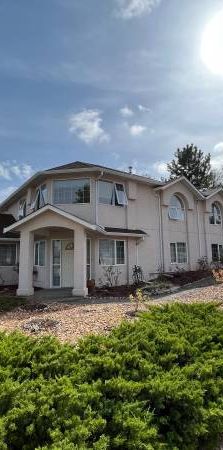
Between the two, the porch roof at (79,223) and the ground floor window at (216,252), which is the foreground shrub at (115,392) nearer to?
the porch roof at (79,223)

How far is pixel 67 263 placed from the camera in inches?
739

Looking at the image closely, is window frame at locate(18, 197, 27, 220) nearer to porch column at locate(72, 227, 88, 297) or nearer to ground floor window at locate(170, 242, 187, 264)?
porch column at locate(72, 227, 88, 297)

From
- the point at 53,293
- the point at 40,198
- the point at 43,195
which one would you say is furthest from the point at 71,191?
the point at 53,293

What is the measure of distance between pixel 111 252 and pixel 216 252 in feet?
32.9

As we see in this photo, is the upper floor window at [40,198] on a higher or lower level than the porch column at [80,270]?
higher

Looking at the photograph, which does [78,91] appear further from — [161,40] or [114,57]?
[161,40]

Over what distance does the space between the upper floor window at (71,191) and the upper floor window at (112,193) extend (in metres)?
0.78

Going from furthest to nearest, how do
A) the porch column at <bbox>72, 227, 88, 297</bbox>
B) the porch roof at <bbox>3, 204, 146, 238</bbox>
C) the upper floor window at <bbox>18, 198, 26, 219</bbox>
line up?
the upper floor window at <bbox>18, 198, 26, 219</bbox>, the porch roof at <bbox>3, 204, 146, 238</bbox>, the porch column at <bbox>72, 227, 88, 297</bbox>

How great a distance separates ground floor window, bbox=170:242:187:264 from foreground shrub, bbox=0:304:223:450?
56.5 feet

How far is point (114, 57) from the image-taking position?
11.3m

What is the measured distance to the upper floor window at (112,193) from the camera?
18.7 meters

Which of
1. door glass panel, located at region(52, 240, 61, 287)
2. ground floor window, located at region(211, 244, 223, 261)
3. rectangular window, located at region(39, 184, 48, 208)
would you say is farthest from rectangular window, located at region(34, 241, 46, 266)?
ground floor window, located at region(211, 244, 223, 261)

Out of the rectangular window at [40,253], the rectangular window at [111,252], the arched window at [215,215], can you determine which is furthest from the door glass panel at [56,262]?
the arched window at [215,215]

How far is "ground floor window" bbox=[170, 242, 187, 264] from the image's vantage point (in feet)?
72.0
